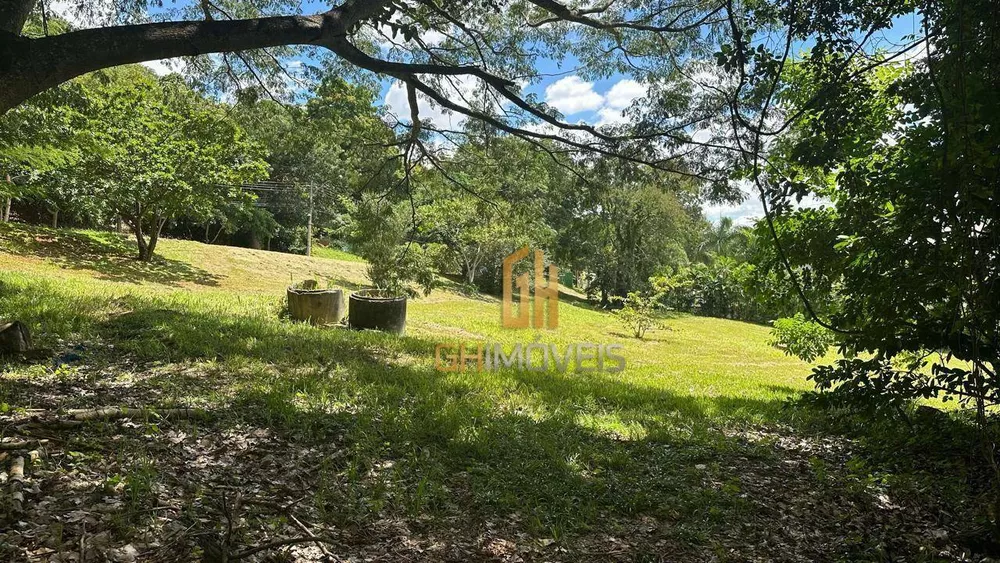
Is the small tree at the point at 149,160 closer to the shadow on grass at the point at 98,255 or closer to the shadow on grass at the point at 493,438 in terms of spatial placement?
the shadow on grass at the point at 98,255

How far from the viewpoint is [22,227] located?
13.8m

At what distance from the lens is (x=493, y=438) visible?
12.8 ft

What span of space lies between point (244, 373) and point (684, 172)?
4434 mm

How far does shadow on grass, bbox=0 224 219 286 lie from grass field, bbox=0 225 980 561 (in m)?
6.21

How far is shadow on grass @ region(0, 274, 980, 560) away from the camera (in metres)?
2.84

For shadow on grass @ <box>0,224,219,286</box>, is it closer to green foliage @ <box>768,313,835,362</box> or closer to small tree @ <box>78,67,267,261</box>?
small tree @ <box>78,67,267,261</box>

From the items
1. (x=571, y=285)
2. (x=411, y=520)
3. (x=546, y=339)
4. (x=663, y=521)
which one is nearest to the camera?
(x=411, y=520)

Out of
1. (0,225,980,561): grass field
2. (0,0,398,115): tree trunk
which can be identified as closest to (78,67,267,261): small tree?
(0,225,980,561): grass field

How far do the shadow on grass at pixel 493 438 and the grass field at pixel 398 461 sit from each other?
2cm

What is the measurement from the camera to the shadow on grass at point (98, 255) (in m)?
12.2

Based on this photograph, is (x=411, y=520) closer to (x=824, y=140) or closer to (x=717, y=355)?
(x=824, y=140)

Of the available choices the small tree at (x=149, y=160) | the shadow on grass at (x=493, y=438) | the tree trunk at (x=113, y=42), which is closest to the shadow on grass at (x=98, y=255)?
the small tree at (x=149, y=160)

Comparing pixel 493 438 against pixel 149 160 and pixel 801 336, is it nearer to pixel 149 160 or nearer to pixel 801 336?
pixel 801 336

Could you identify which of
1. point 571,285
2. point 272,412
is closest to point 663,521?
point 272,412
